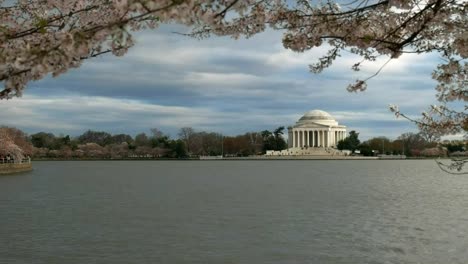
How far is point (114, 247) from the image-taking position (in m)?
16.4

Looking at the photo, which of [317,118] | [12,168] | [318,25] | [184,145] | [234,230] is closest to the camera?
[318,25]

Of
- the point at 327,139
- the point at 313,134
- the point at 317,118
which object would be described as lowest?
the point at 327,139

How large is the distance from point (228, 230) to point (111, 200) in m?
14.1

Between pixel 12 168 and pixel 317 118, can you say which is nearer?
pixel 12 168

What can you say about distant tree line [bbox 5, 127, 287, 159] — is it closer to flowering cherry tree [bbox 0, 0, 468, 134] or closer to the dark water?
the dark water

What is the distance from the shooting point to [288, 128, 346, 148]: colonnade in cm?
16788

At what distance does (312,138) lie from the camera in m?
168

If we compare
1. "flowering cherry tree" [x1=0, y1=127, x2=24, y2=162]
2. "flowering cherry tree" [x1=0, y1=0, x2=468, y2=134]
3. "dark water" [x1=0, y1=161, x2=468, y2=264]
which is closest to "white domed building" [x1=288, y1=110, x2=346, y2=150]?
"flowering cherry tree" [x1=0, y1=127, x2=24, y2=162]

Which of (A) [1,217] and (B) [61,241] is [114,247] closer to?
(B) [61,241]

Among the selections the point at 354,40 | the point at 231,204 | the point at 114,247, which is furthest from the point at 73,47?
the point at 231,204

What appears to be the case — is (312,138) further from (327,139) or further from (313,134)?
(327,139)

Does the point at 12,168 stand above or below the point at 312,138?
below

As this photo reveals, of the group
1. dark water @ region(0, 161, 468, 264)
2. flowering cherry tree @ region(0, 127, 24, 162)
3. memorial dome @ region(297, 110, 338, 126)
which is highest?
memorial dome @ region(297, 110, 338, 126)

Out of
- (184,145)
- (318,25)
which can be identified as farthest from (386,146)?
(318,25)
